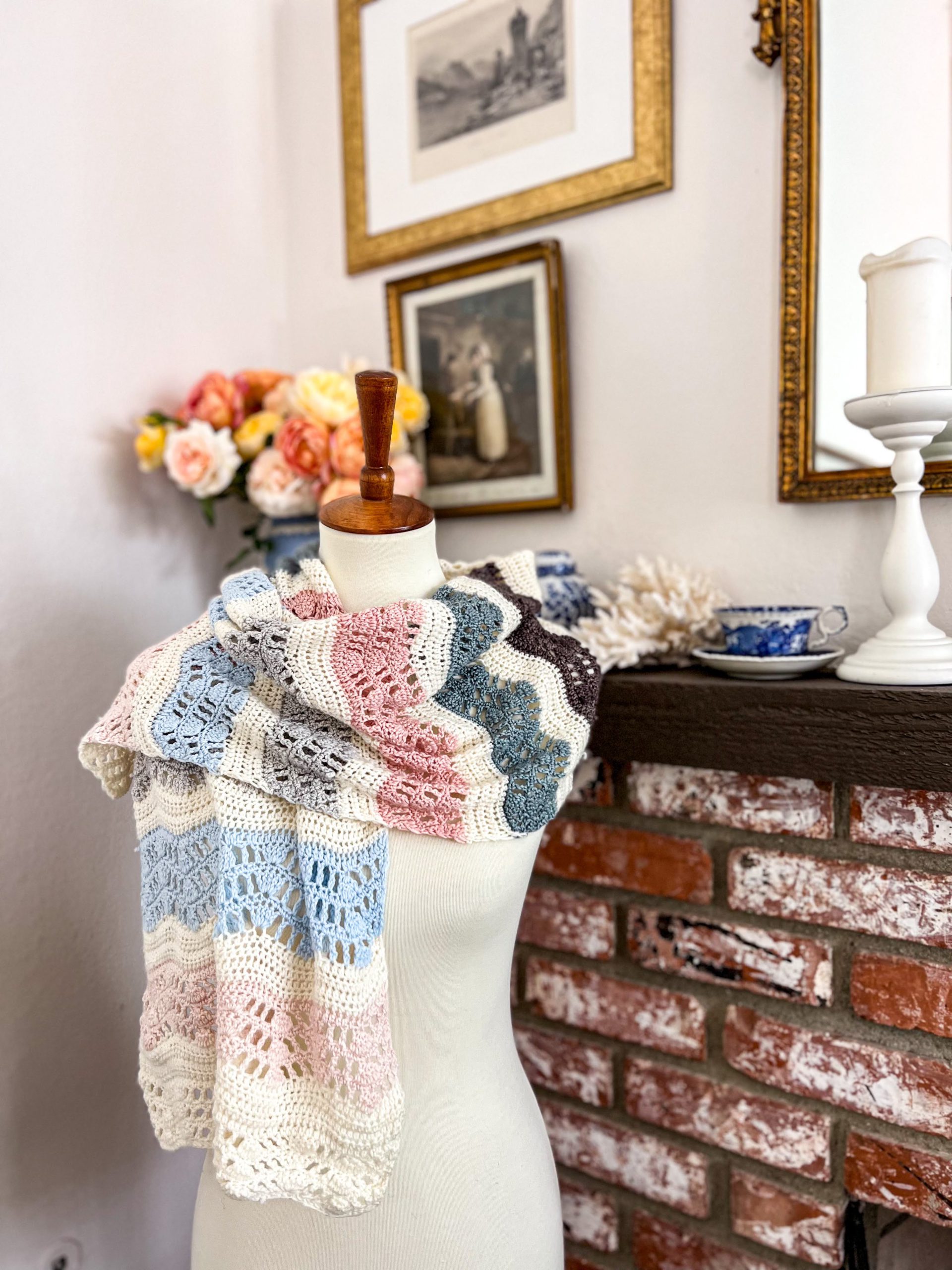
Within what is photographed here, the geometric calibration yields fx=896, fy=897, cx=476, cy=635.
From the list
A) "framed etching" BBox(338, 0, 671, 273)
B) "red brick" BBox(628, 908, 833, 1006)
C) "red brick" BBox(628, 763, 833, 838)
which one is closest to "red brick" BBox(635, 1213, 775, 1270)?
"red brick" BBox(628, 908, 833, 1006)

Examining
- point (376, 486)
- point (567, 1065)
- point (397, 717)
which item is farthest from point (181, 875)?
point (567, 1065)

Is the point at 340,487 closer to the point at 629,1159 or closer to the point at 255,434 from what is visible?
the point at 255,434

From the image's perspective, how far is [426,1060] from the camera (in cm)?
71

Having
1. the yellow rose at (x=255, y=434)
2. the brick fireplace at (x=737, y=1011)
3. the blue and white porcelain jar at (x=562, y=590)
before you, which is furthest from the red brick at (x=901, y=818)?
the yellow rose at (x=255, y=434)

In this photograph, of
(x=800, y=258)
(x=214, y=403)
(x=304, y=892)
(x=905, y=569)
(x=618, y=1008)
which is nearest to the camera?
(x=304, y=892)

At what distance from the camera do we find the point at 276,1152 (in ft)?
2.18

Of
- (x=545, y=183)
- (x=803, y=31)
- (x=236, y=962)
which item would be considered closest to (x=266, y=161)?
(x=545, y=183)

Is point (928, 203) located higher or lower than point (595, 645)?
higher

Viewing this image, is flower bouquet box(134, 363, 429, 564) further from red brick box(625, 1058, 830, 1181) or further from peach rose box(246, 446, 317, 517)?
red brick box(625, 1058, 830, 1181)

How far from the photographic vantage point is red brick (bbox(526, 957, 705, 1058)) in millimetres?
1002

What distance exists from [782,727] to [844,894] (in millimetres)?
214

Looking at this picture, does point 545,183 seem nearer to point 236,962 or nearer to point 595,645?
point 595,645

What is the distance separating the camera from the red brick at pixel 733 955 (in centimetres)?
92

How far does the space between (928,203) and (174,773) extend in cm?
89
